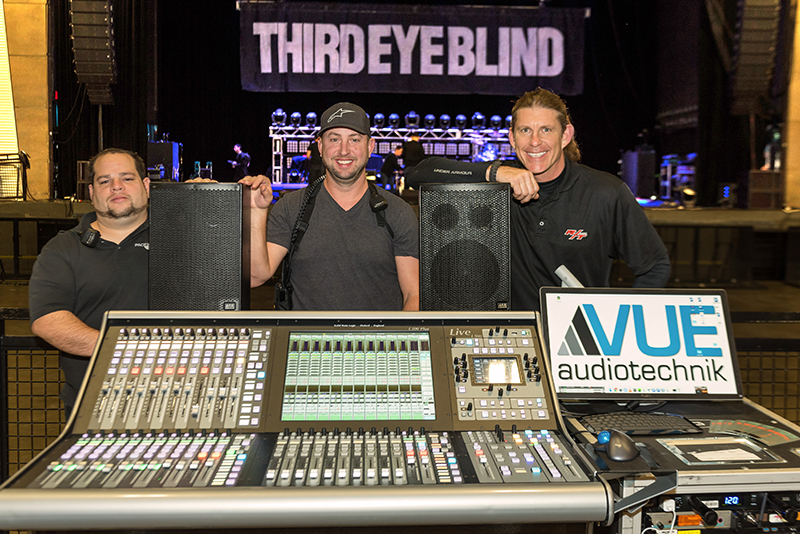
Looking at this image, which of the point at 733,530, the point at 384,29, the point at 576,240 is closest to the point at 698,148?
the point at 384,29

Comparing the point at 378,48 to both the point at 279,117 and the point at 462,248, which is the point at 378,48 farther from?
the point at 462,248

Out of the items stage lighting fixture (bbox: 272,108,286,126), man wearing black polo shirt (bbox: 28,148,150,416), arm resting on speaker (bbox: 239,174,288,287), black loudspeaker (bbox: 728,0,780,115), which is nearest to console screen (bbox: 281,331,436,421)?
arm resting on speaker (bbox: 239,174,288,287)

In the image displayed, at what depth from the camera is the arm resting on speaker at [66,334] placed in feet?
6.07

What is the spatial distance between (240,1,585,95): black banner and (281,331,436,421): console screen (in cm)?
1090

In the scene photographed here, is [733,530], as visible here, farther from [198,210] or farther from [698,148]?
[698,148]

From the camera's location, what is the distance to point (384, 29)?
1149cm

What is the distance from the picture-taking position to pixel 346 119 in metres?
1.99

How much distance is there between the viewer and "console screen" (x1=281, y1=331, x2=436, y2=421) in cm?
132

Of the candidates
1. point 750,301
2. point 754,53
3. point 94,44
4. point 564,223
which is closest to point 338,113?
point 564,223

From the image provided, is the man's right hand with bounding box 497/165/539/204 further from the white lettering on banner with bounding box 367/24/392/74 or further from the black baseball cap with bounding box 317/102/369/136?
the white lettering on banner with bounding box 367/24/392/74

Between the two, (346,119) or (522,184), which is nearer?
(522,184)

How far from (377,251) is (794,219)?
275 inches

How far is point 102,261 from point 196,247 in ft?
2.02

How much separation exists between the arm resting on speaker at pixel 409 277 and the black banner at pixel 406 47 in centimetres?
1019
